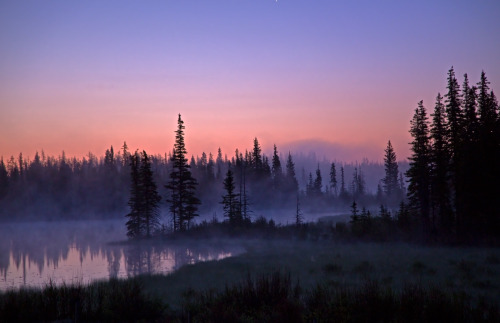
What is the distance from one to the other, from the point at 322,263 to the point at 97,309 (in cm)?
1394

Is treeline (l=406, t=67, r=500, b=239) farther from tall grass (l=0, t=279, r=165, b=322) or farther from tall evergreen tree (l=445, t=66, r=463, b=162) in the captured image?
tall grass (l=0, t=279, r=165, b=322)

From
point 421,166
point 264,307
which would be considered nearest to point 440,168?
point 421,166

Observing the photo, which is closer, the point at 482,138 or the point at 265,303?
the point at 265,303

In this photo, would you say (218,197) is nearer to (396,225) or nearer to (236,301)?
(396,225)

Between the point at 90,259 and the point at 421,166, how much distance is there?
30303 millimetres

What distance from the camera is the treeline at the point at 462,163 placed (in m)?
31.2

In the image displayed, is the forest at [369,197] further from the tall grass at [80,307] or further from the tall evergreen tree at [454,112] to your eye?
the tall grass at [80,307]

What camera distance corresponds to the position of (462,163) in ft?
103

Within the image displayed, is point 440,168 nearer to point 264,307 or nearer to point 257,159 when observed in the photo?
point 264,307

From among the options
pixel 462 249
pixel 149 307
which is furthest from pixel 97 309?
pixel 462 249

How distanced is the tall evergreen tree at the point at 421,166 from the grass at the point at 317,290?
6.00m

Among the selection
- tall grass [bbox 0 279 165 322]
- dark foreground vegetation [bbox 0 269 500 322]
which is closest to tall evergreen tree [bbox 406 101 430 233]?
dark foreground vegetation [bbox 0 269 500 322]

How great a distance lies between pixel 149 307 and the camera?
11.8m

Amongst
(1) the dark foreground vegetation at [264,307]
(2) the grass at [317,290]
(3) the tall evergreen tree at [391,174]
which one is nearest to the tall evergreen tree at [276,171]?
(3) the tall evergreen tree at [391,174]
